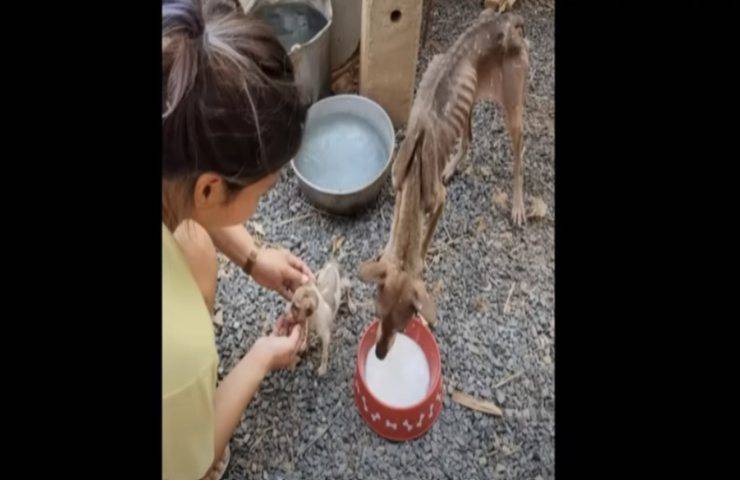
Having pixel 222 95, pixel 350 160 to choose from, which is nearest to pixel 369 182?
pixel 350 160

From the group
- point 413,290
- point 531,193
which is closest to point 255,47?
point 413,290

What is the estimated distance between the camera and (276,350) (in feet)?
6.29

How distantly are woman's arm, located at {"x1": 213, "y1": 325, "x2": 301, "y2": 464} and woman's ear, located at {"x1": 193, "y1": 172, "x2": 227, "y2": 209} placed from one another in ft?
1.85

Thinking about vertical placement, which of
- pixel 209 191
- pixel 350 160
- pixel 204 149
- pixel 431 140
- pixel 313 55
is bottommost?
pixel 350 160

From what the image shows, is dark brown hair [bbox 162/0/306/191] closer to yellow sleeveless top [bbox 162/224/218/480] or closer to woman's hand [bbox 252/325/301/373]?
yellow sleeveless top [bbox 162/224/218/480]

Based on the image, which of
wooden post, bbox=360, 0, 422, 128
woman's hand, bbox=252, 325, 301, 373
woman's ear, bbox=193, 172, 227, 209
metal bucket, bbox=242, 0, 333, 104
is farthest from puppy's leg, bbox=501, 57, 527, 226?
woman's ear, bbox=193, 172, 227, 209

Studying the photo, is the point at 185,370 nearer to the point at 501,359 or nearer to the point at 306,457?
the point at 306,457

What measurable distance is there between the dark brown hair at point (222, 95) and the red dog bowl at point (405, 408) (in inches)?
34.3

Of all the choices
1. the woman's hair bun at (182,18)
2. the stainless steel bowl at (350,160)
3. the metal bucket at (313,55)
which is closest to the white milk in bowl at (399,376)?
the stainless steel bowl at (350,160)

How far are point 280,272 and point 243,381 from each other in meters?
0.38

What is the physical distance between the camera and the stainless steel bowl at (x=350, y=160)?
2.46 m

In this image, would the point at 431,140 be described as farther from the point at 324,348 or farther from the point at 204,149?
the point at 204,149

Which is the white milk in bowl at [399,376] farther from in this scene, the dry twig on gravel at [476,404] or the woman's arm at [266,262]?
the woman's arm at [266,262]

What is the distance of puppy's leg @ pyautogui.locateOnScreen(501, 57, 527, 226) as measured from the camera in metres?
2.25
